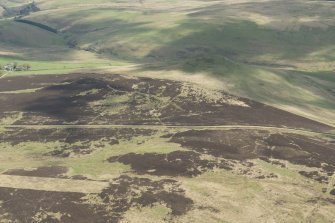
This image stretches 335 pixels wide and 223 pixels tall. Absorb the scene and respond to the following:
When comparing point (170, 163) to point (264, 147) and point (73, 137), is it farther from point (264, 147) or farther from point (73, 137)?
point (73, 137)

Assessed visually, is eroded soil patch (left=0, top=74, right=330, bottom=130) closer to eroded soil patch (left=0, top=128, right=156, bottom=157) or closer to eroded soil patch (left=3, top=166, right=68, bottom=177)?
eroded soil patch (left=0, top=128, right=156, bottom=157)

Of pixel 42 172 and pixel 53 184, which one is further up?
pixel 53 184

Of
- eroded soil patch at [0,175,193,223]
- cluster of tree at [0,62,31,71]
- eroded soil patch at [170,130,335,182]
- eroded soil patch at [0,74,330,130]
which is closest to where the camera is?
eroded soil patch at [0,175,193,223]

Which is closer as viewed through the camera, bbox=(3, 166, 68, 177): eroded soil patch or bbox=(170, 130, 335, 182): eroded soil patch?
bbox=(3, 166, 68, 177): eroded soil patch

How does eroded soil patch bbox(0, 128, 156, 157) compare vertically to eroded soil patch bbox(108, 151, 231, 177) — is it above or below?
below

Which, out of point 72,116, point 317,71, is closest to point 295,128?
point 72,116

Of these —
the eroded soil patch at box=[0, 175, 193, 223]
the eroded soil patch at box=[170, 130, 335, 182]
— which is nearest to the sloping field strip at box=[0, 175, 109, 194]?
the eroded soil patch at box=[0, 175, 193, 223]

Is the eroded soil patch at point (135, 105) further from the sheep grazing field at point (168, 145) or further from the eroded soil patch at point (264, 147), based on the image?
the eroded soil patch at point (264, 147)

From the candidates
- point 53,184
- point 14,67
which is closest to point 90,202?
point 53,184
